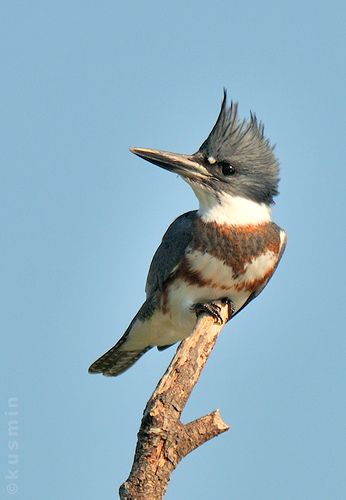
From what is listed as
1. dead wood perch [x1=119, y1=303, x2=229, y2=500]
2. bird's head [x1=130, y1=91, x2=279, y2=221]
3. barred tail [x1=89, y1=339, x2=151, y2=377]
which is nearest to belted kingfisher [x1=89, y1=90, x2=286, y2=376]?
bird's head [x1=130, y1=91, x2=279, y2=221]

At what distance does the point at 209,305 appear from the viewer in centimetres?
682

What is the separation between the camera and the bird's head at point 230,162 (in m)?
7.00

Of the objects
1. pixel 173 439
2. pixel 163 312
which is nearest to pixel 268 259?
pixel 163 312

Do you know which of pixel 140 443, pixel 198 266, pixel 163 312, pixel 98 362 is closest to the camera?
pixel 140 443

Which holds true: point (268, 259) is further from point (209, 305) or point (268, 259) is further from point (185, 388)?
point (185, 388)

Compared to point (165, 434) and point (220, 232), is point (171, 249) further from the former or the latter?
point (165, 434)

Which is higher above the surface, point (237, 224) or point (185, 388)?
point (237, 224)

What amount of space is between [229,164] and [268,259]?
30.1 inches

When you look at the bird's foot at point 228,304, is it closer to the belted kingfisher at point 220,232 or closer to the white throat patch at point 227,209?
the belted kingfisher at point 220,232

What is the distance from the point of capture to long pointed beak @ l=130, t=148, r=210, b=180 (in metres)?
6.96

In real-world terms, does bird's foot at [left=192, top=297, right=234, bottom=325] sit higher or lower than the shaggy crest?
lower

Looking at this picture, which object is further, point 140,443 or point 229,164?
point 229,164

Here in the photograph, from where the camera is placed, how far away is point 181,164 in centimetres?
698

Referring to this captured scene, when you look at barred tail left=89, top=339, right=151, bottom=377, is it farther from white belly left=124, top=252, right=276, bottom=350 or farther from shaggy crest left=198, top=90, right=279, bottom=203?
A: shaggy crest left=198, top=90, right=279, bottom=203
